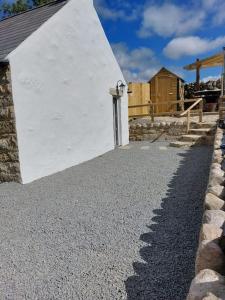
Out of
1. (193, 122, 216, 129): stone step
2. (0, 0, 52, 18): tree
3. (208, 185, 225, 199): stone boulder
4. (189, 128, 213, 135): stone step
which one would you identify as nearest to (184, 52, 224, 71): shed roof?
(193, 122, 216, 129): stone step

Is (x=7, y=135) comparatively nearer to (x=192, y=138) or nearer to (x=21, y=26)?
(x=21, y=26)

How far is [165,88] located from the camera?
16.0m

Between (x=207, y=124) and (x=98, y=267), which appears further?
(x=207, y=124)

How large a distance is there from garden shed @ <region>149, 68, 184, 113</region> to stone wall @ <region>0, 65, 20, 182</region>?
11.5 metres

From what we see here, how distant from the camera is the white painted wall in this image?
5.48 m

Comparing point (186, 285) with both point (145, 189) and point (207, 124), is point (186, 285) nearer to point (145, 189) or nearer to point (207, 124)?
point (145, 189)

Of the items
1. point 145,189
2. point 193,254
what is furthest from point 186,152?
point 193,254

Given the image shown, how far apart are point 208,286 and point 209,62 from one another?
42.1 feet

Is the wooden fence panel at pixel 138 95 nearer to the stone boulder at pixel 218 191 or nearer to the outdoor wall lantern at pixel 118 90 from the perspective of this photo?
the outdoor wall lantern at pixel 118 90

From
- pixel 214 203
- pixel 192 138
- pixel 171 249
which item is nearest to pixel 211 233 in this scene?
pixel 214 203

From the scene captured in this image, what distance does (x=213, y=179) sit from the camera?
3.28 m

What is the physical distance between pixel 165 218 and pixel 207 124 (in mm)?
7143

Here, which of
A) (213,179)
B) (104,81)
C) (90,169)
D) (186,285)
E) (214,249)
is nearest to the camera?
(214,249)

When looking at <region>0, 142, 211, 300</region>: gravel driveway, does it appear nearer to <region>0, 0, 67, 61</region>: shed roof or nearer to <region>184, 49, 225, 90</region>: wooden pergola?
<region>0, 0, 67, 61</region>: shed roof
